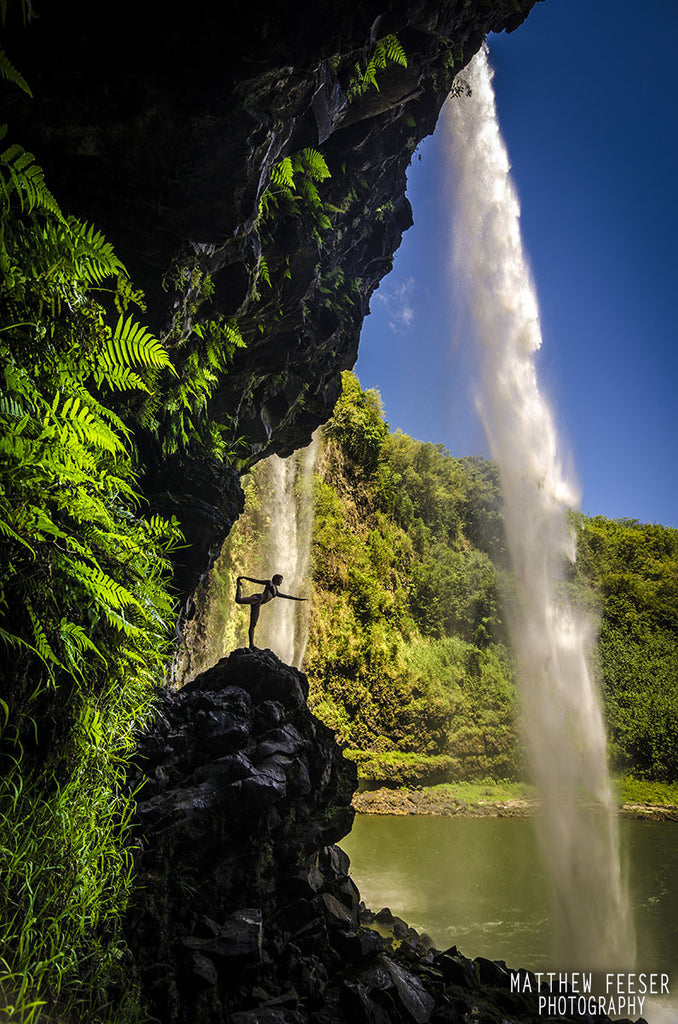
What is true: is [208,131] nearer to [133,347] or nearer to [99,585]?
[133,347]

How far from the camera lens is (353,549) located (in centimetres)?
1962

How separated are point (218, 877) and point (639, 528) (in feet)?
110

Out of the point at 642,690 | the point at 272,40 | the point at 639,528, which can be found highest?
the point at 639,528

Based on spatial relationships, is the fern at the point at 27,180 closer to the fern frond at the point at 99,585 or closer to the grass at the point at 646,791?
the fern frond at the point at 99,585

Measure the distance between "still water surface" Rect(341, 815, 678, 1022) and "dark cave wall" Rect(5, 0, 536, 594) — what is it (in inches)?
244

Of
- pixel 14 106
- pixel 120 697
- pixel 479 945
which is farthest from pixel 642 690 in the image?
pixel 14 106

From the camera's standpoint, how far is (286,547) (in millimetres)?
16422

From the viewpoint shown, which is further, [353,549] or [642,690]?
[642,690]

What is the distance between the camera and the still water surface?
21.7 feet

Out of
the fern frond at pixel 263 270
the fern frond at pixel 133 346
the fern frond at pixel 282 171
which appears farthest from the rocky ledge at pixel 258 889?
the fern frond at pixel 282 171

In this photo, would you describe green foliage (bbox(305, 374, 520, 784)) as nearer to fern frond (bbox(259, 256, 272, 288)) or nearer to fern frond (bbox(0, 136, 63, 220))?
fern frond (bbox(259, 256, 272, 288))

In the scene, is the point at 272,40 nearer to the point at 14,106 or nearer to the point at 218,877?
the point at 14,106

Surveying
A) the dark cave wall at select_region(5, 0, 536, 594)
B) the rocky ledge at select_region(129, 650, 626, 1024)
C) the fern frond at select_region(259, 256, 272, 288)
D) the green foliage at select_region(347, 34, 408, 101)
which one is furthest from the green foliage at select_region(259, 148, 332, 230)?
the rocky ledge at select_region(129, 650, 626, 1024)

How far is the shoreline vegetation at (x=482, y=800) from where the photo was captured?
46.1ft
